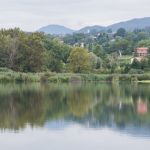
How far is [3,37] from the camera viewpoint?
269 ft

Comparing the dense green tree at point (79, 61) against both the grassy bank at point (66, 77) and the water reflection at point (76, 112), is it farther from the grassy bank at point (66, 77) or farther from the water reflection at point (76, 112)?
the water reflection at point (76, 112)

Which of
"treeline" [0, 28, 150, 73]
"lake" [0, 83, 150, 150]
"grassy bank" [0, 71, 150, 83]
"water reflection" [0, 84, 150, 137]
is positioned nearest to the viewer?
"lake" [0, 83, 150, 150]

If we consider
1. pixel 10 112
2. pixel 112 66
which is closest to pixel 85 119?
pixel 10 112

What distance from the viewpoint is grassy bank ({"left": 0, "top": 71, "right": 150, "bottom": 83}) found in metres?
72.0

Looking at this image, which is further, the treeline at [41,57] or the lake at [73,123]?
the treeline at [41,57]

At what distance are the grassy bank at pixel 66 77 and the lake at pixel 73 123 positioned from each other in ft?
92.9

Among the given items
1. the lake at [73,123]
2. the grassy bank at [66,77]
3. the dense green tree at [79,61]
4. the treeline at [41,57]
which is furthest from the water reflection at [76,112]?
the dense green tree at [79,61]

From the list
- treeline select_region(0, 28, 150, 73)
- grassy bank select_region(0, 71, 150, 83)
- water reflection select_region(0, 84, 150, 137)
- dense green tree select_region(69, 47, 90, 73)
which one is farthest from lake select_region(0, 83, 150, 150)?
dense green tree select_region(69, 47, 90, 73)

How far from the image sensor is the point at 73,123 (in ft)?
91.8

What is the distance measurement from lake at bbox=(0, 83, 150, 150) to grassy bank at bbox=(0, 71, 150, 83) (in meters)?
28.3

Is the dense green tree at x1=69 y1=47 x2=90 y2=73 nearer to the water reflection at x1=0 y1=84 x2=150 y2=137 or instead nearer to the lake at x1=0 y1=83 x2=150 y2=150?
the water reflection at x1=0 y1=84 x2=150 y2=137

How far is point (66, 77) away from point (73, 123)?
47073 mm

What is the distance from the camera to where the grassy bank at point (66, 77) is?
72.0m

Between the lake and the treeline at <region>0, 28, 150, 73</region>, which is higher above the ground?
the treeline at <region>0, 28, 150, 73</region>
